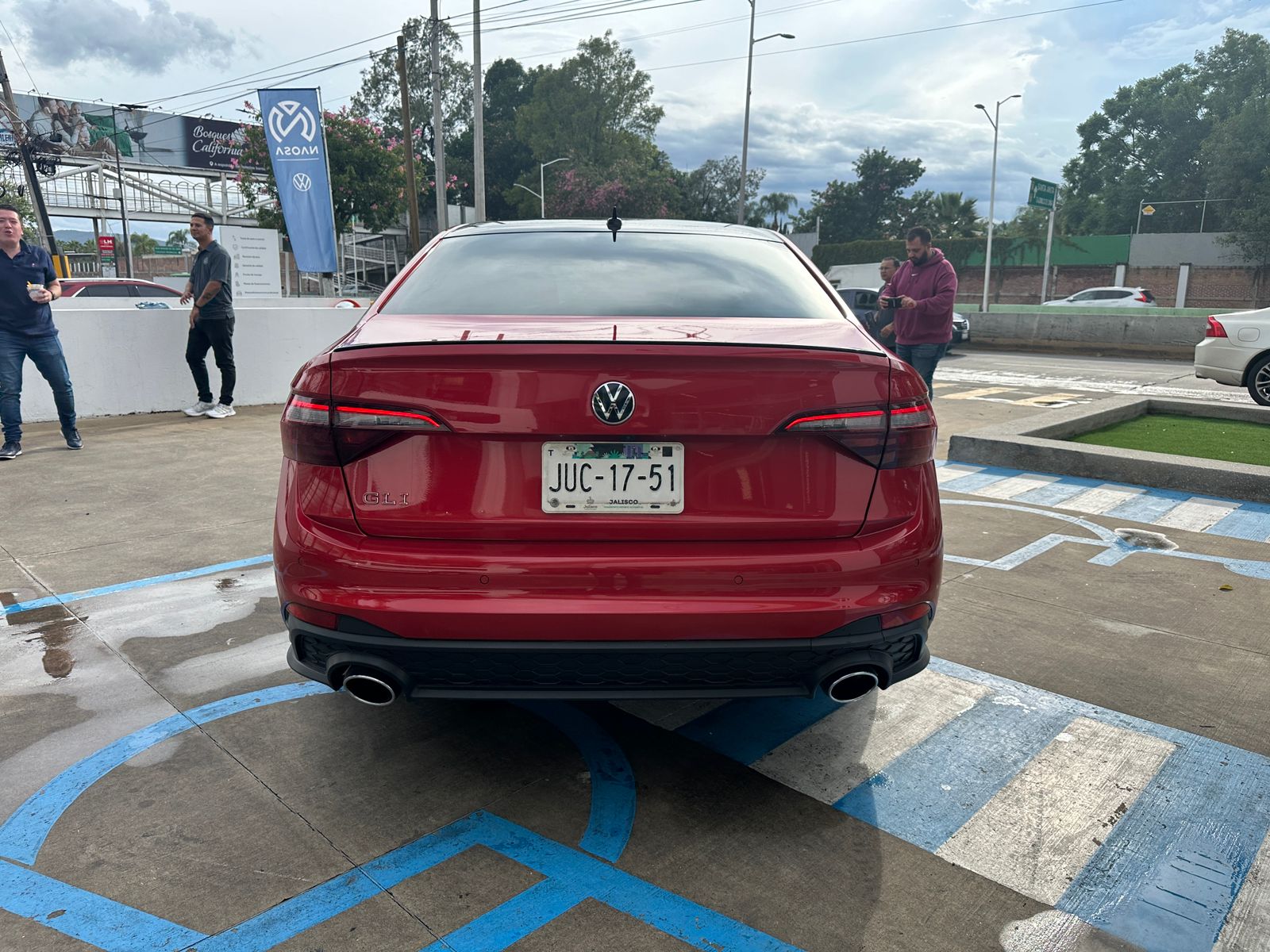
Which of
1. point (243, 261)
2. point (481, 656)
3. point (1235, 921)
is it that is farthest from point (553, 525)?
point (243, 261)

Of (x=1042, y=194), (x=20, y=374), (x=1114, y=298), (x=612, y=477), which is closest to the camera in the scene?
(x=612, y=477)

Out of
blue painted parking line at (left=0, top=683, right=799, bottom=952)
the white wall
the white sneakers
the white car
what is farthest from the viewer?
the white car

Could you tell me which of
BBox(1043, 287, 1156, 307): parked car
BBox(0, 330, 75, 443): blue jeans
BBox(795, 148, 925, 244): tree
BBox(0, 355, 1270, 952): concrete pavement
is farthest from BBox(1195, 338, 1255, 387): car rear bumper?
BBox(795, 148, 925, 244): tree

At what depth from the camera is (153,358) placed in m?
9.55

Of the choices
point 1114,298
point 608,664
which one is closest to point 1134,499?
point 608,664

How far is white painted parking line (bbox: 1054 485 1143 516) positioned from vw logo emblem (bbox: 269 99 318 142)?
13.1 m

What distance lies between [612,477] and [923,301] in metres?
6.30

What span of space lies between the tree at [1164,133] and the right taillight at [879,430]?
246 feet

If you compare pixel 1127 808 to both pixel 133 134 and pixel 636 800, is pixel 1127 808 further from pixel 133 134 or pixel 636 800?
pixel 133 134

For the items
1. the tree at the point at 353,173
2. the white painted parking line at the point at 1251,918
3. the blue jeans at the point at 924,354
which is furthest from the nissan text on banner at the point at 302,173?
the tree at the point at 353,173

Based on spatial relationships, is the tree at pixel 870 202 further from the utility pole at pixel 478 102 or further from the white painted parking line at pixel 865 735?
the white painted parking line at pixel 865 735

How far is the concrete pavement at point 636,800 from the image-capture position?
215cm

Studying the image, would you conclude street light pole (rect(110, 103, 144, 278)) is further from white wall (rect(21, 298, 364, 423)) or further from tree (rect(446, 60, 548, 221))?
white wall (rect(21, 298, 364, 423))

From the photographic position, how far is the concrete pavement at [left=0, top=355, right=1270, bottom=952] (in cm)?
215
